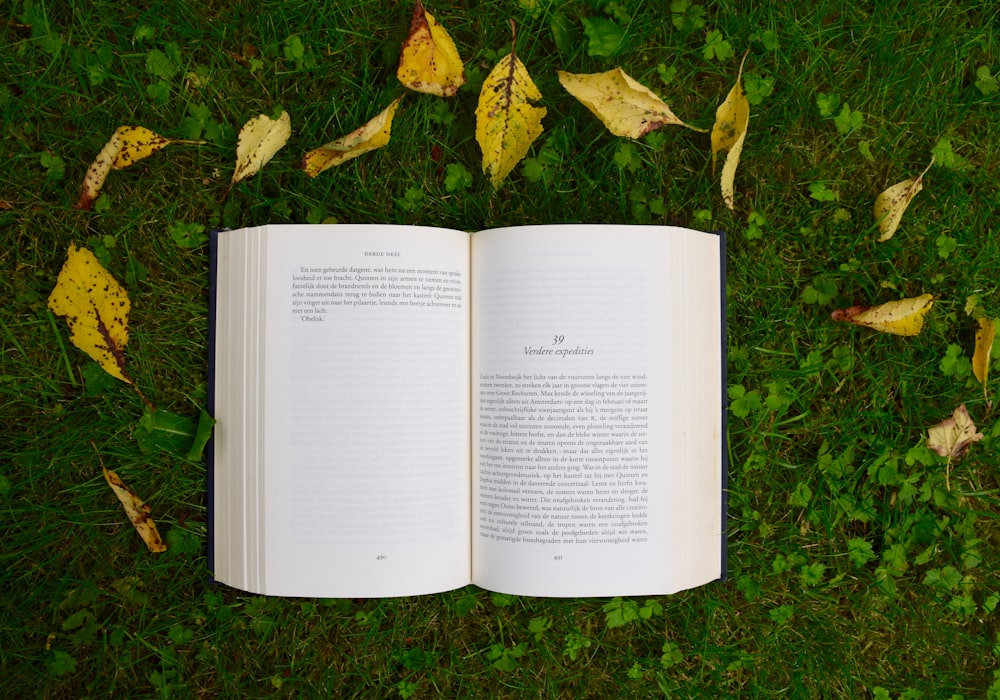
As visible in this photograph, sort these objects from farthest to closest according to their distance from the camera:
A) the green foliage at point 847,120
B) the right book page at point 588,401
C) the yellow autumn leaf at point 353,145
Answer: the green foliage at point 847,120, the yellow autumn leaf at point 353,145, the right book page at point 588,401

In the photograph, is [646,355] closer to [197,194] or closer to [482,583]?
[482,583]

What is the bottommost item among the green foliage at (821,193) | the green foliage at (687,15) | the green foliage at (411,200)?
the green foliage at (411,200)

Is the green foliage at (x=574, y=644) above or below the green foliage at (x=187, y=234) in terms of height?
below

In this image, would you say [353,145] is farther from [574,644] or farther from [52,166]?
[574,644]

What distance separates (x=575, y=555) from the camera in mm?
1370

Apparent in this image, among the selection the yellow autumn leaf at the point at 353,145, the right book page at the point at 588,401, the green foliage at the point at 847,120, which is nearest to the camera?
the right book page at the point at 588,401

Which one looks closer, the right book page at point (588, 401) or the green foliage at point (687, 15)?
the right book page at point (588, 401)

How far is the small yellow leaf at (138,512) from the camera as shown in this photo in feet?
4.86

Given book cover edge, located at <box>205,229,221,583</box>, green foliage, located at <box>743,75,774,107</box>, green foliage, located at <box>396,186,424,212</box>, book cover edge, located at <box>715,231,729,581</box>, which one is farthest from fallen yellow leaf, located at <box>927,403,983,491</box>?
book cover edge, located at <box>205,229,221,583</box>

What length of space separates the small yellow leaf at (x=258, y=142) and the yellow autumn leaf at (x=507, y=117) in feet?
1.38

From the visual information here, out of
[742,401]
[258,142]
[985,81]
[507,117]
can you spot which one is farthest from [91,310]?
[985,81]

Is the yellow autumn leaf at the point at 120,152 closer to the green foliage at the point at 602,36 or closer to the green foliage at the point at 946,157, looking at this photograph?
the green foliage at the point at 602,36

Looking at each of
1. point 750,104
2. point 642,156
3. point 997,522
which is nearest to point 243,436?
point 642,156

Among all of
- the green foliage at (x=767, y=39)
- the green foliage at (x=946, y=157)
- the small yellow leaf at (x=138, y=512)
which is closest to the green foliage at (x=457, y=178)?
the green foliage at (x=767, y=39)
